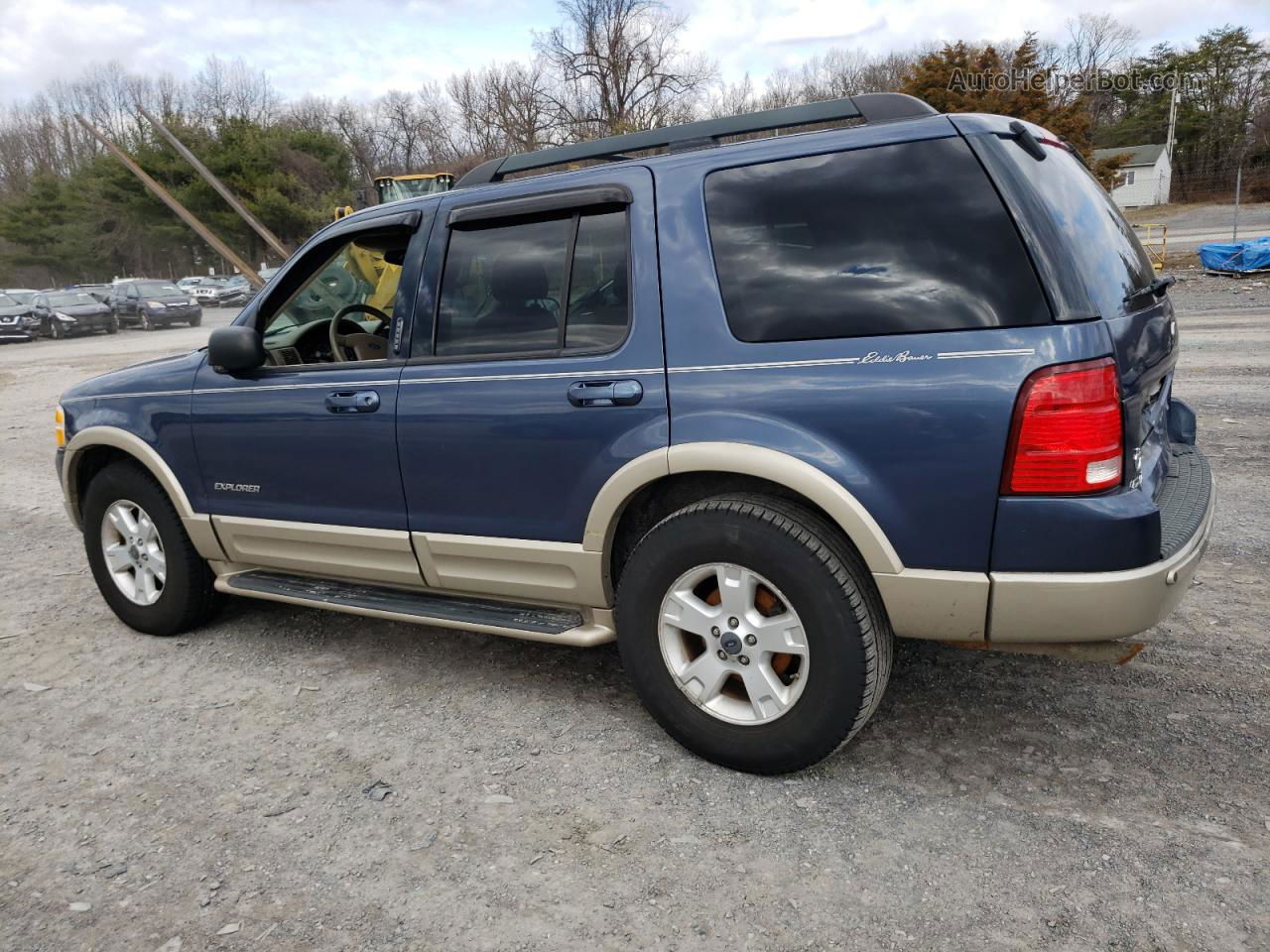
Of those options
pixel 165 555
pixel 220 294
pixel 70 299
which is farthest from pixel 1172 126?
pixel 165 555

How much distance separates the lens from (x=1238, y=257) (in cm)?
1966

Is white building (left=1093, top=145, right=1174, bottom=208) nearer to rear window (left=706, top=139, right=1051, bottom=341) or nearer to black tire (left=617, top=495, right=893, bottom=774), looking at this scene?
rear window (left=706, top=139, right=1051, bottom=341)

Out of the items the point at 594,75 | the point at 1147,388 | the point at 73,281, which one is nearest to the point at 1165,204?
the point at 594,75

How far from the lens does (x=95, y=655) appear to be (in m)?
4.35

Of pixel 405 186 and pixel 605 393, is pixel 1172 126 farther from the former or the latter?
pixel 605 393

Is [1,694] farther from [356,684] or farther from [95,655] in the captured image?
[356,684]

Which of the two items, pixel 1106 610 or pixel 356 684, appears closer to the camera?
pixel 1106 610

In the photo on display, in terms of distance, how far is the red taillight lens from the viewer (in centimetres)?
244

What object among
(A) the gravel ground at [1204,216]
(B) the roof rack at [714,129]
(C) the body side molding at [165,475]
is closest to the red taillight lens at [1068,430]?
(B) the roof rack at [714,129]

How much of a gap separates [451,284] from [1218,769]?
118 inches

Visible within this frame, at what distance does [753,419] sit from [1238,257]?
69.8ft

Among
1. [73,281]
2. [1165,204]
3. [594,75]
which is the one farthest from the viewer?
[73,281]

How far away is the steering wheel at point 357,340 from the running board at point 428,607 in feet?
3.39

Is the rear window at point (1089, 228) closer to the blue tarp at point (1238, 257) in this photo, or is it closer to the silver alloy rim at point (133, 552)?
the silver alloy rim at point (133, 552)
